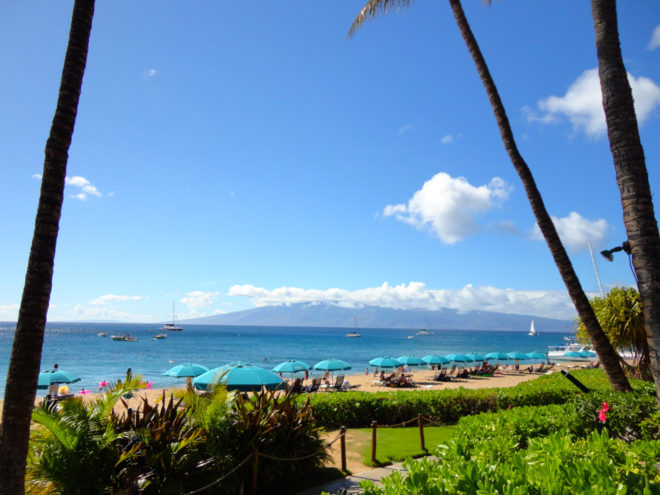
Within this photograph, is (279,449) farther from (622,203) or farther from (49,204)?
(622,203)

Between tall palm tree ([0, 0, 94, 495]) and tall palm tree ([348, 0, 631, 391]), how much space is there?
297 inches

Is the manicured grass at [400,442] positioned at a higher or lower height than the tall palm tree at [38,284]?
lower

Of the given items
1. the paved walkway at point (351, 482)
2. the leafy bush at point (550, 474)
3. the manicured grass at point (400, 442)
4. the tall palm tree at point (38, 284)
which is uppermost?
the tall palm tree at point (38, 284)

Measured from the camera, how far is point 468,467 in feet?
9.96

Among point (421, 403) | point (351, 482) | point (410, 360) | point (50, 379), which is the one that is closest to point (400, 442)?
point (421, 403)

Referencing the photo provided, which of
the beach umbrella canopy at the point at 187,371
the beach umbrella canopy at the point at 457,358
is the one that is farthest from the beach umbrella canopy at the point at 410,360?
the beach umbrella canopy at the point at 187,371

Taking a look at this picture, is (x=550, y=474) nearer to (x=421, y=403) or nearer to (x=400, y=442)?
(x=400, y=442)

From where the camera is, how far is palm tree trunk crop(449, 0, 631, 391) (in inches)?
296

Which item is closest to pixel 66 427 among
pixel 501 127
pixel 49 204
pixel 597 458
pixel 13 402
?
pixel 13 402

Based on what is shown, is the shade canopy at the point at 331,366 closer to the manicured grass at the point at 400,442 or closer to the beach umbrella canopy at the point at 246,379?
the beach umbrella canopy at the point at 246,379

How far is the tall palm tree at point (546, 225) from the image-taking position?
7.52 meters

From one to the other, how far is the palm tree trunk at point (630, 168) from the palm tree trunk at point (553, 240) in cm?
368

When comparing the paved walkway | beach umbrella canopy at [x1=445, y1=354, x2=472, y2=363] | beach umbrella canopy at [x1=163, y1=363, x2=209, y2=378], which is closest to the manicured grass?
the paved walkway

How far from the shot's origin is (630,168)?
437 cm
